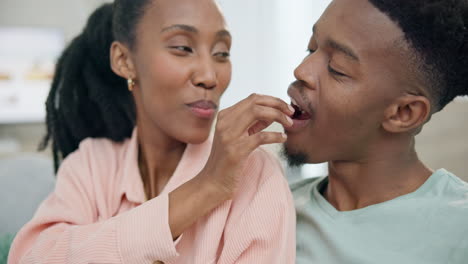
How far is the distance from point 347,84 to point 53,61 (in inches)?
127

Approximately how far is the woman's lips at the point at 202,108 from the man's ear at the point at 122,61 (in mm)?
246

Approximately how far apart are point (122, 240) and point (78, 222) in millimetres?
287

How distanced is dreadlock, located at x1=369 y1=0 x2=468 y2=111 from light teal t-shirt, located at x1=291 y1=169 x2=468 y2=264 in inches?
8.5

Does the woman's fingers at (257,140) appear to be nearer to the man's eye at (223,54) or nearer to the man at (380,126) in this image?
the man at (380,126)

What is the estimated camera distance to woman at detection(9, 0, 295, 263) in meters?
0.91

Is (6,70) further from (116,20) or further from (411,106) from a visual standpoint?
(411,106)

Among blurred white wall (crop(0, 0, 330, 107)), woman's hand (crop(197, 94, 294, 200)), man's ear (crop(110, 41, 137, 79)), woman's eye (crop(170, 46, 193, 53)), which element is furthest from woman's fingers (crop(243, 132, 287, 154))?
blurred white wall (crop(0, 0, 330, 107))

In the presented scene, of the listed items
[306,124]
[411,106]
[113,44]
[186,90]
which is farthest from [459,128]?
[113,44]

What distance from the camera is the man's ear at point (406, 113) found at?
0.97 metres

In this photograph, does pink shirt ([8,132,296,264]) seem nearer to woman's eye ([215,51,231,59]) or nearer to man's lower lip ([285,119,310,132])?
man's lower lip ([285,119,310,132])

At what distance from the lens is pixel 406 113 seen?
0.99 m

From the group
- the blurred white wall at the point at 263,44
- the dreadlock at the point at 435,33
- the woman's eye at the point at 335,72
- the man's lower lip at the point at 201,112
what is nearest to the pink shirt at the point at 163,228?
the man's lower lip at the point at 201,112

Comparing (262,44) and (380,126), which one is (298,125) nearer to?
(380,126)

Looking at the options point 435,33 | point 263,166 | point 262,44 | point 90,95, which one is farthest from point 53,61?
point 435,33
